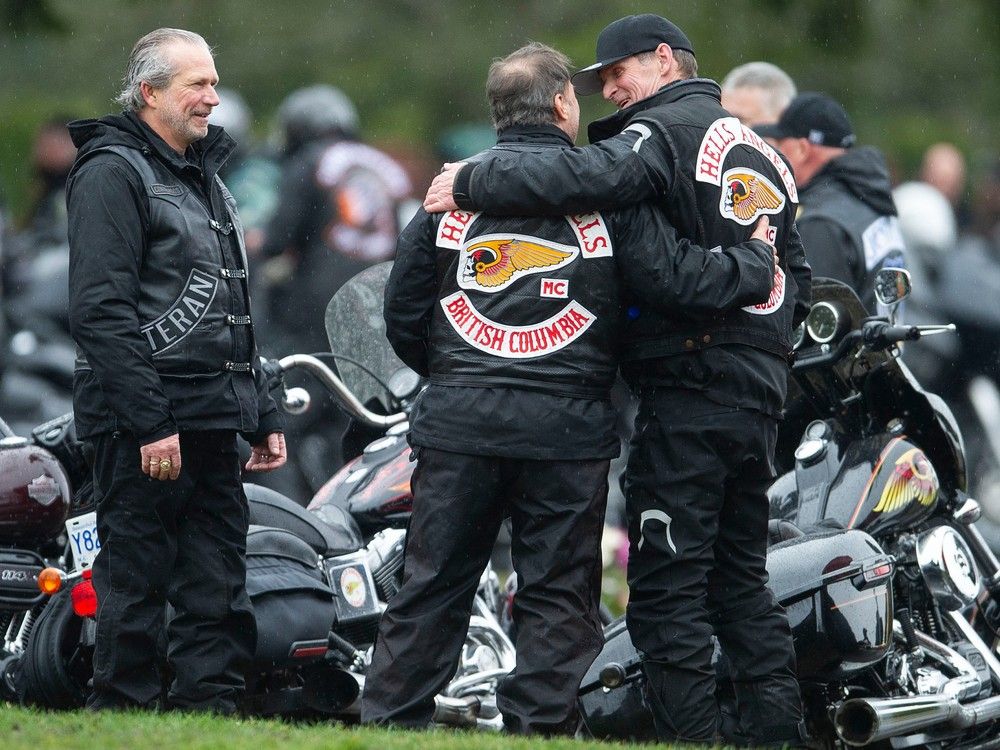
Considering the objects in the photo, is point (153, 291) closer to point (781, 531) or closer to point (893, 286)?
point (781, 531)

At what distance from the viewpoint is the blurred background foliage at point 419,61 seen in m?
17.9

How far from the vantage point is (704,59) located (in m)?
15.5

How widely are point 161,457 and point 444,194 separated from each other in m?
1.07

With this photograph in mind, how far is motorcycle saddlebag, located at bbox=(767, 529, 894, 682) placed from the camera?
5.39 m

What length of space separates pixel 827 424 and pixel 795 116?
185 cm

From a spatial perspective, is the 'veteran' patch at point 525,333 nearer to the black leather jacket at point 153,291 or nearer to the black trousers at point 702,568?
the black trousers at point 702,568

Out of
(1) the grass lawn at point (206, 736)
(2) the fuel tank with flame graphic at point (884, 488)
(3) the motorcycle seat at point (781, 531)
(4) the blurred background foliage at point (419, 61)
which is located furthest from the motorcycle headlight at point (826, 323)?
(4) the blurred background foliage at point (419, 61)

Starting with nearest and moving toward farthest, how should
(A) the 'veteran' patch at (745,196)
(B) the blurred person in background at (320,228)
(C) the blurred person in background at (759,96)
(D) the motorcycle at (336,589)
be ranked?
(A) the 'veteran' patch at (745,196) < (D) the motorcycle at (336,589) < (C) the blurred person in background at (759,96) < (B) the blurred person in background at (320,228)

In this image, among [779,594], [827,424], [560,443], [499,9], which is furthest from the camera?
[499,9]

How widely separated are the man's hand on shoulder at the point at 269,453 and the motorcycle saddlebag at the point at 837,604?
5.06ft

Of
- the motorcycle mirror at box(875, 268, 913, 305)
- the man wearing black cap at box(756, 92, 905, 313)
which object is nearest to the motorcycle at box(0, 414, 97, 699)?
the motorcycle mirror at box(875, 268, 913, 305)

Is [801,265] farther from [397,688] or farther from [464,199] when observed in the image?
[397,688]

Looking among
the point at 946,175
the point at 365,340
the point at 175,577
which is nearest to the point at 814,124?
the point at 365,340

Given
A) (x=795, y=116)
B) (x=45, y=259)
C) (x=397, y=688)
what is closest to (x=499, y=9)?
(x=45, y=259)
